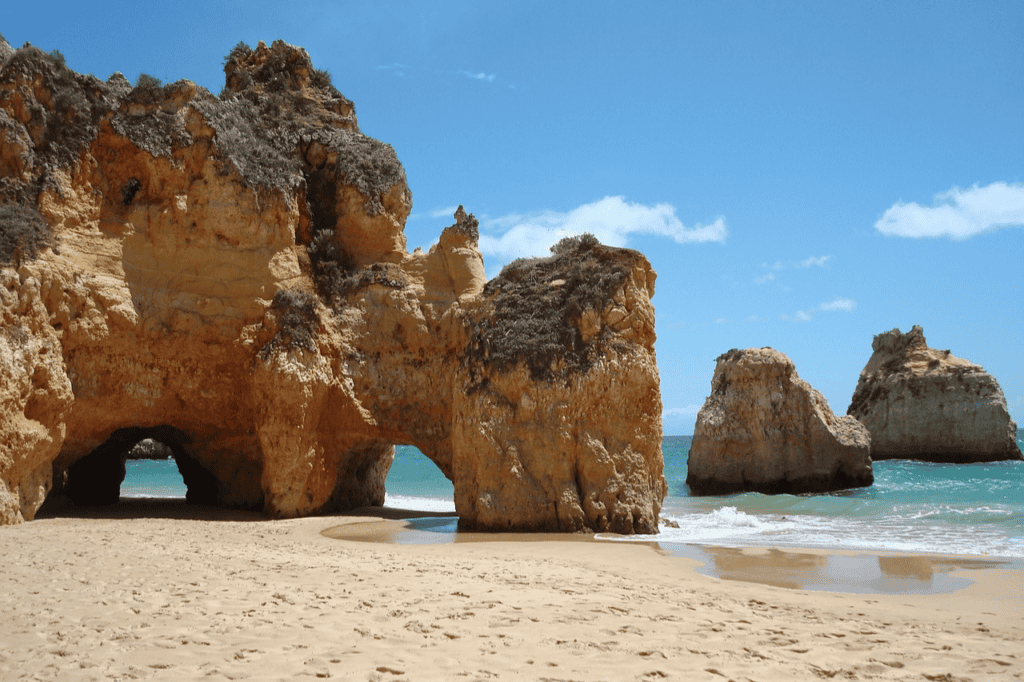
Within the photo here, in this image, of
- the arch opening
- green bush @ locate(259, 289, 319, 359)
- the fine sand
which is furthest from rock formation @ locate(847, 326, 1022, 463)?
green bush @ locate(259, 289, 319, 359)

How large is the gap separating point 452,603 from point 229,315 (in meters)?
9.27

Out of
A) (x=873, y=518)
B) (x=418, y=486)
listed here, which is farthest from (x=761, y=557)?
(x=418, y=486)

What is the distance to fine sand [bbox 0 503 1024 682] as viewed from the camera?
178 inches

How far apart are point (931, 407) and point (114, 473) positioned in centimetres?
3557

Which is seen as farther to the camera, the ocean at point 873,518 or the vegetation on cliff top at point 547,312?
the vegetation on cliff top at point 547,312

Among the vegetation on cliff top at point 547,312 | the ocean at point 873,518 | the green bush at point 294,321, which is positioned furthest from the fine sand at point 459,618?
the green bush at point 294,321

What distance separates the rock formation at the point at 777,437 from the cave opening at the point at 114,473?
16.2 meters

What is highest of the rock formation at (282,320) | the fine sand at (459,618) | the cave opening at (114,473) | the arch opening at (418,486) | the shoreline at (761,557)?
the rock formation at (282,320)

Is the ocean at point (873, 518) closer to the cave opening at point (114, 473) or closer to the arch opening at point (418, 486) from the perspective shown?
the arch opening at point (418, 486)

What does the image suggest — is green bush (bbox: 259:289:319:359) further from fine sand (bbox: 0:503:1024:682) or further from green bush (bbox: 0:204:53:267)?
fine sand (bbox: 0:503:1024:682)

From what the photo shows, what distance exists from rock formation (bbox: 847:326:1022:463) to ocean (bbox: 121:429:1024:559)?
21.7 feet

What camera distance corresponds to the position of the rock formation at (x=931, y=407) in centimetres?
3566

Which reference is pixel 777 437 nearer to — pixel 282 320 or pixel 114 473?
pixel 282 320

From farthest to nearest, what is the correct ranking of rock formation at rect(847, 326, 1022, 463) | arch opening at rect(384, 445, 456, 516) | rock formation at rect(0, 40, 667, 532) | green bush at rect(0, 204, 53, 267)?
rock formation at rect(847, 326, 1022, 463), arch opening at rect(384, 445, 456, 516), rock formation at rect(0, 40, 667, 532), green bush at rect(0, 204, 53, 267)
